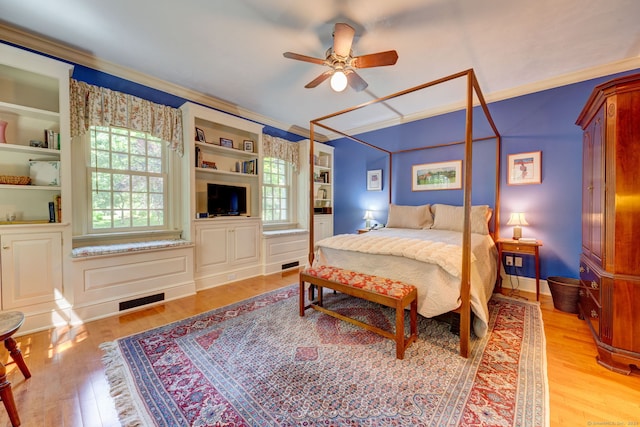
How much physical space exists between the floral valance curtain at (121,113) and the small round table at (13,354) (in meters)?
1.83

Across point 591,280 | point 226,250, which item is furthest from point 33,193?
point 591,280

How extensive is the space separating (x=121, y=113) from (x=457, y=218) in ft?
14.3

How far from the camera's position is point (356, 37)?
7.36 ft

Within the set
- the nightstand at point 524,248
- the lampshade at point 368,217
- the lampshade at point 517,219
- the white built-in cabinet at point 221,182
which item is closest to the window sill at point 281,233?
the white built-in cabinet at point 221,182

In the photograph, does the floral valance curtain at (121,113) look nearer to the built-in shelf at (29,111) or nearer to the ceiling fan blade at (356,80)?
the built-in shelf at (29,111)

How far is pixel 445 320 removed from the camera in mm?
2135

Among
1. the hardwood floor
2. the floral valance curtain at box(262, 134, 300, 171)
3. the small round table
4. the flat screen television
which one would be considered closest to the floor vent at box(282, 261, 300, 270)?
the flat screen television

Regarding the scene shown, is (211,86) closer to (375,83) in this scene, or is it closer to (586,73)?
(375,83)

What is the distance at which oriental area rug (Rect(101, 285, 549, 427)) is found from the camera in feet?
4.29

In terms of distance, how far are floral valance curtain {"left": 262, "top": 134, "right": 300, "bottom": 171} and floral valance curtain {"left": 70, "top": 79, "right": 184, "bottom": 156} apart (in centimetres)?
137

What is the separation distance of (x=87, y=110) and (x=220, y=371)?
293 centimetres

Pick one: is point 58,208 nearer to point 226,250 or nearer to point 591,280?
point 226,250

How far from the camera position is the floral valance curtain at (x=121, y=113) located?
2.51 m

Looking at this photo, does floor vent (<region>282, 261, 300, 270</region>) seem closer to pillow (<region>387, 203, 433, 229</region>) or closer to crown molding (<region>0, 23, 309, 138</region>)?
pillow (<region>387, 203, 433, 229</region>)
